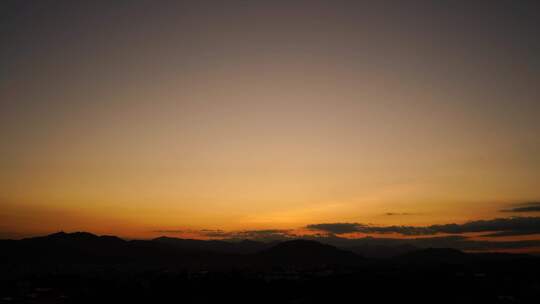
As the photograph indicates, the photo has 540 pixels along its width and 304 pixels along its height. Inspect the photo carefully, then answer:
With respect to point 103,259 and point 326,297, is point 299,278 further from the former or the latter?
point 103,259

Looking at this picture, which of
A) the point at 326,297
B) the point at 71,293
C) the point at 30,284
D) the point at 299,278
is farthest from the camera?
the point at 299,278

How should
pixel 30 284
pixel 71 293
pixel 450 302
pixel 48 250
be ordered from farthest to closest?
pixel 48 250, pixel 30 284, pixel 71 293, pixel 450 302

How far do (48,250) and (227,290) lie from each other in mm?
117405

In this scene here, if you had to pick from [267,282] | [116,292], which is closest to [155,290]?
[116,292]

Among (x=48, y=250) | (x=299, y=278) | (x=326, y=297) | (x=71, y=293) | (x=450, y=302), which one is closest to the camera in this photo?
(x=450, y=302)

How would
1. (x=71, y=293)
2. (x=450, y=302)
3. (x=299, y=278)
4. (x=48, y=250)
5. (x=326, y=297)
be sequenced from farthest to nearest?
(x=48, y=250) → (x=299, y=278) → (x=71, y=293) → (x=326, y=297) → (x=450, y=302)

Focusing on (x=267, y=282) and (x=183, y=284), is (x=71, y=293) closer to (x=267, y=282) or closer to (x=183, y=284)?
(x=183, y=284)

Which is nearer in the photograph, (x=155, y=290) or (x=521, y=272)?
(x=155, y=290)

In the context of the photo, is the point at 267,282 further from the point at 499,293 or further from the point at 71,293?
the point at 499,293

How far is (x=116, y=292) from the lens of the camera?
95938 millimetres

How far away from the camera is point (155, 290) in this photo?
98.1 metres

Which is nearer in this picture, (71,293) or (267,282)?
(71,293)

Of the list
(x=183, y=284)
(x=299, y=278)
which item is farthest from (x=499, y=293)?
(x=183, y=284)

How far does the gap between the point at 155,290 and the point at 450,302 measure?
201 ft
